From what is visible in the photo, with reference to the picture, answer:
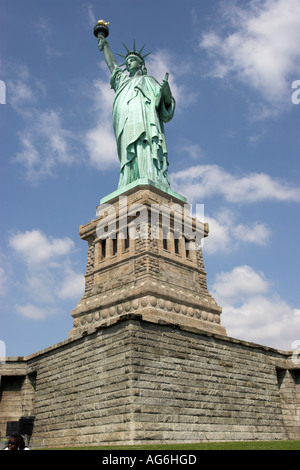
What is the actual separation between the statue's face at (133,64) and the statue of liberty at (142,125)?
0.58 metres

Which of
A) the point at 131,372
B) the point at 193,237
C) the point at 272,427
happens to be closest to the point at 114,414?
the point at 131,372

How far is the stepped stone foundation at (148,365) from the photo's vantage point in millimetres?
12938

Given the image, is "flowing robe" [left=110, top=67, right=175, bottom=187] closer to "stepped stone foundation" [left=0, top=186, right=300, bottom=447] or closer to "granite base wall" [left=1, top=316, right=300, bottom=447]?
"stepped stone foundation" [left=0, top=186, right=300, bottom=447]

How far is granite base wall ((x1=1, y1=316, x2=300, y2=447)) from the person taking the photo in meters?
12.6

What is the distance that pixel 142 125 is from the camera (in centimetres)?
2617

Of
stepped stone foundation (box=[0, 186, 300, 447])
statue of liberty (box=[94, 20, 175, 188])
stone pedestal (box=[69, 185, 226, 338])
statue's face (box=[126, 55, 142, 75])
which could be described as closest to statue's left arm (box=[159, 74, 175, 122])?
statue of liberty (box=[94, 20, 175, 188])

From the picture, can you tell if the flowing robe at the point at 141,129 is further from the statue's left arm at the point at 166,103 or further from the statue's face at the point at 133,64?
the statue's face at the point at 133,64

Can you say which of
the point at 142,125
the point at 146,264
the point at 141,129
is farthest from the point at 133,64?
the point at 146,264

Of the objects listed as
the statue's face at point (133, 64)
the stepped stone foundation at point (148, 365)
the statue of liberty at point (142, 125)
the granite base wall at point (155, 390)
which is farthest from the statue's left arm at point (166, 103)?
the granite base wall at point (155, 390)

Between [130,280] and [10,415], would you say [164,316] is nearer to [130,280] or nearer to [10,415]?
[130,280]

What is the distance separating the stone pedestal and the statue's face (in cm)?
984

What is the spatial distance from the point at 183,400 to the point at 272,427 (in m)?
5.00

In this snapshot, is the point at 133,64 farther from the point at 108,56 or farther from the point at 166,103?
the point at 166,103

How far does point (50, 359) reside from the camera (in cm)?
1727
